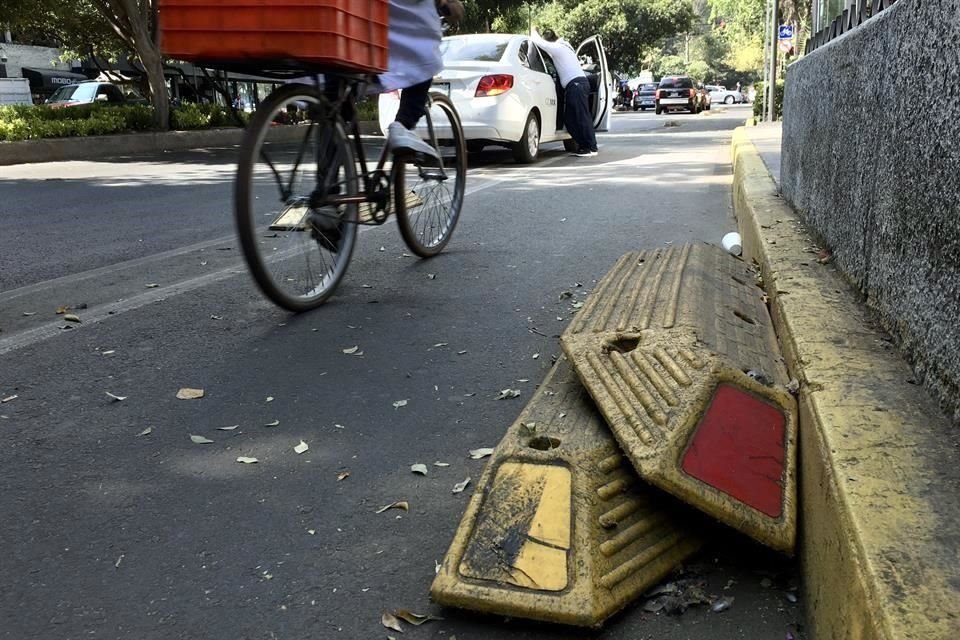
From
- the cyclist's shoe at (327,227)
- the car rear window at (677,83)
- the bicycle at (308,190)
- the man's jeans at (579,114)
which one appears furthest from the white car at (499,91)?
the car rear window at (677,83)

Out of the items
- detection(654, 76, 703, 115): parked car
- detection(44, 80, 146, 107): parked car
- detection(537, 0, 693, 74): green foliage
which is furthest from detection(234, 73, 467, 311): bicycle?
detection(537, 0, 693, 74): green foliage

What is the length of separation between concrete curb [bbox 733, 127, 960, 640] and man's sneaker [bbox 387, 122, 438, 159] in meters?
2.14

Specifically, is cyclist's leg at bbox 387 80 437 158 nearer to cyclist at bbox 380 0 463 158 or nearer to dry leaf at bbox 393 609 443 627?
cyclist at bbox 380 0 463 158

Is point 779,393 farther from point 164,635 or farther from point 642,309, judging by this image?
point 164,635

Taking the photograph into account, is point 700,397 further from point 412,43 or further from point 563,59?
point 563,59

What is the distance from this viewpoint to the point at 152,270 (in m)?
4.71

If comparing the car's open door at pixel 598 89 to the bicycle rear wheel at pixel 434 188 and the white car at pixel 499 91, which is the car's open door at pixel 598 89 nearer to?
the white car at pixel 499 91

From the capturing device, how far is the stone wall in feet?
6.05

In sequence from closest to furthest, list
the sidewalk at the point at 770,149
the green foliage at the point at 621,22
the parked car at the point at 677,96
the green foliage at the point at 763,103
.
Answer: the sidewalk at the point at 770,149
the green foliage at the point at 763,103
the parked car at the point at 677,96
the green foliage at the point at 621,22

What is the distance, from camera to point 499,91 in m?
9.79

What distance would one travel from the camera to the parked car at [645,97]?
43562 millimetres

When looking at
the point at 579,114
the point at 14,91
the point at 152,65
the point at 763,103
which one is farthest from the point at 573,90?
the point at 14,91

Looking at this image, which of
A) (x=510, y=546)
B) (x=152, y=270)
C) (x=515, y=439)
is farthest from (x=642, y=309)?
(x=152, y=270)

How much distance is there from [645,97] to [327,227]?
138 feet
